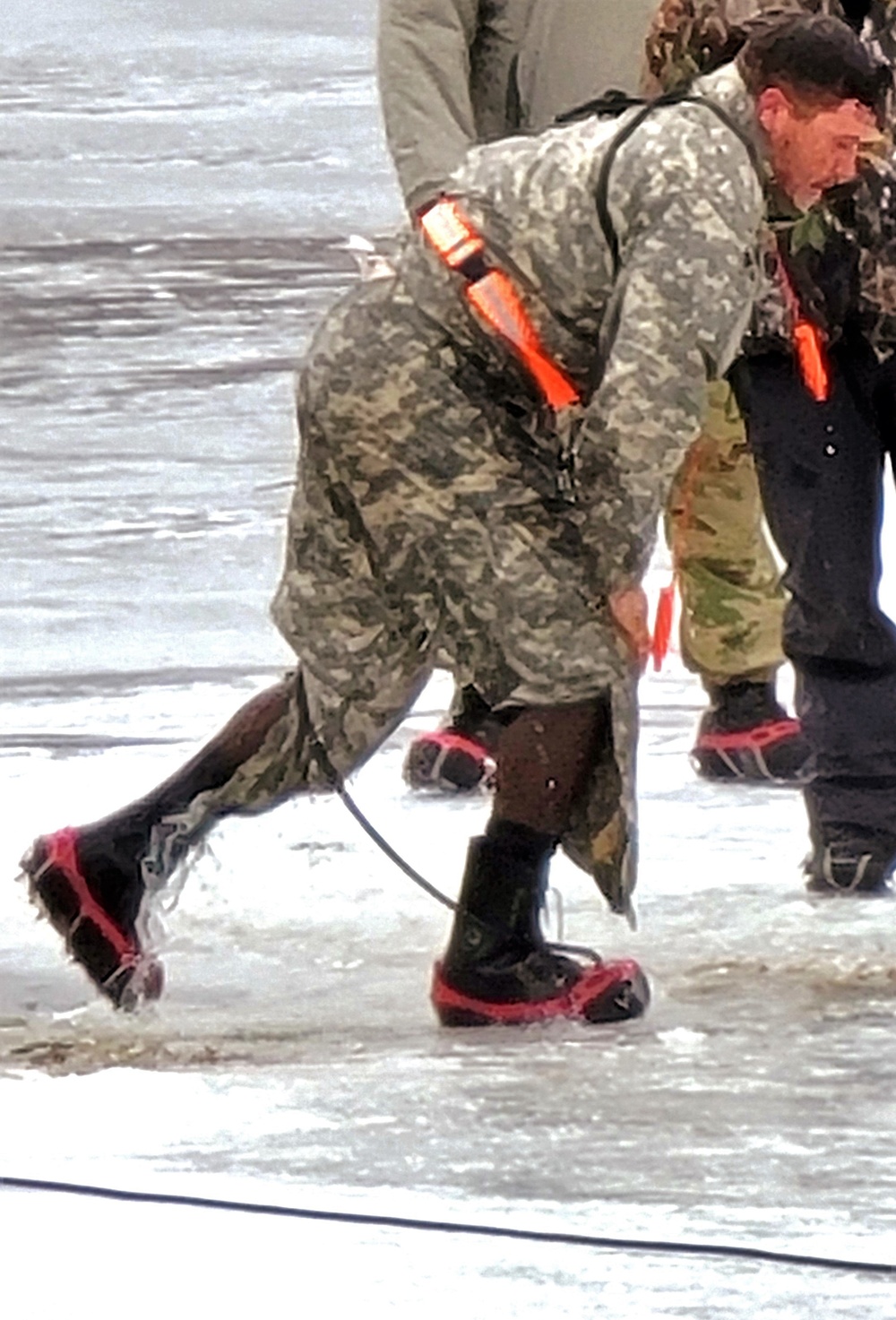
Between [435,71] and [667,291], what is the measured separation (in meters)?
1.53

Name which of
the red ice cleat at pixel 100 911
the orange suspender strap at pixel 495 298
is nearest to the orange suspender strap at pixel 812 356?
the orange suspender strap at pixel 495 298

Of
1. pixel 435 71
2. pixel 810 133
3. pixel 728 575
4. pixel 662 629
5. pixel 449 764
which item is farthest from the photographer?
pixel 728 575

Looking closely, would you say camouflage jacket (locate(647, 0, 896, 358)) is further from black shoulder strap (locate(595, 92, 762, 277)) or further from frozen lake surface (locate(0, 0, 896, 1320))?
frozen lake surface (locate(0, 0, 896, 1320))

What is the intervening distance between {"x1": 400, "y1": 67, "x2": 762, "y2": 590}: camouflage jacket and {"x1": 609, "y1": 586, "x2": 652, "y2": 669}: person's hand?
22 millimetres

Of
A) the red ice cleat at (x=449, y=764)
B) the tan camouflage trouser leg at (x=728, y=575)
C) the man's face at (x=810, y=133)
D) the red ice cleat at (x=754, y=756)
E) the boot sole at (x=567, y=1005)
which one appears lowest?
the red ice cleat at (x=754, y=756)

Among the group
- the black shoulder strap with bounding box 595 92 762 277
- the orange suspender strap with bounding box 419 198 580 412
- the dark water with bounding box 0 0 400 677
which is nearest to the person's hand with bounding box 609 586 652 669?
the orange suspender strap with bounding box 419 198 580 412

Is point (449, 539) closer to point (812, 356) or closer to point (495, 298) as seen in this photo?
point (495, 298)

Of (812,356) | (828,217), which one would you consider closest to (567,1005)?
(812,356)

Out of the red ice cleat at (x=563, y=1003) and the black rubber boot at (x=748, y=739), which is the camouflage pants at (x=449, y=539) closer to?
the red ice cleat at (x=563, y=1003)

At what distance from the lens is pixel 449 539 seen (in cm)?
487

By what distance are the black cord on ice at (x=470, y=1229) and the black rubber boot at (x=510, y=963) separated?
0.82 metres

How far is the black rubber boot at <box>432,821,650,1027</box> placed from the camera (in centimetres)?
497

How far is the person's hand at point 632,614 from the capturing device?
15.6 feet

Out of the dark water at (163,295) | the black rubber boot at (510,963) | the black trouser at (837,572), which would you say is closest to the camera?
the black rubber boot at (510,963)
